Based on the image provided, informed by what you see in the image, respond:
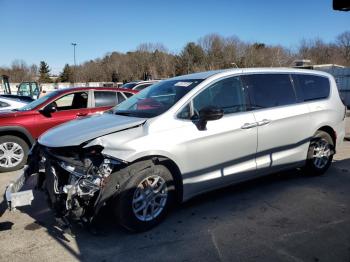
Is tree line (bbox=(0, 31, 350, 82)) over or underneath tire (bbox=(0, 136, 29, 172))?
over

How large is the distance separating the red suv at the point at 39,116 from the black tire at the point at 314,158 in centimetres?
434

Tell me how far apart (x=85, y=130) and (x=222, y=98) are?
1.79m

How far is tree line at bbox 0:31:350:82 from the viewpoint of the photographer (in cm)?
6606

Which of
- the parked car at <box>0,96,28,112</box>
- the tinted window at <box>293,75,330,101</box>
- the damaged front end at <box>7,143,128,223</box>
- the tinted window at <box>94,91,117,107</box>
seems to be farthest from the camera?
the parked car at <box>0,96,28,112</box>

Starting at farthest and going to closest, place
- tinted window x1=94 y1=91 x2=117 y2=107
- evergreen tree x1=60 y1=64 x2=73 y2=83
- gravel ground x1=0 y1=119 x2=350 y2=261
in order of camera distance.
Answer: evergreen tree x1=60 y1=64 x2=73 y2=83 → tinted window x1=94 y1=91 x2=117 y2=107 → gravel ground x1=0 y1=119 x2=350 y2=261

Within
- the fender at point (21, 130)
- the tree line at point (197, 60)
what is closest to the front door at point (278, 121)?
the fender at point (21, 130)

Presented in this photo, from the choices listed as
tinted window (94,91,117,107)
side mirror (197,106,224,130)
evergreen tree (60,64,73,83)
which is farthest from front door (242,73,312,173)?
evergreen tree (60,64,73,83)

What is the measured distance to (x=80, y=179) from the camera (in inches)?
143

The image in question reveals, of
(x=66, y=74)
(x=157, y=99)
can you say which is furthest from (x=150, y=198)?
(x=66, y=74)

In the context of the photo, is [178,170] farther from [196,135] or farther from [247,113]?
[247,113]

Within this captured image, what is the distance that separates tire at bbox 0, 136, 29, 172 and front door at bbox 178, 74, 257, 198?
4044 millimetres

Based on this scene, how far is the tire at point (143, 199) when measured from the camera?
368cm

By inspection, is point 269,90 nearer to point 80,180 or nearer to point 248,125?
point 248,125

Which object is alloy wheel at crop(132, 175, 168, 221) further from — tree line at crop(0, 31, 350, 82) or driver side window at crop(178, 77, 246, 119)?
tree line at crop(0, 31, 350, 82)
